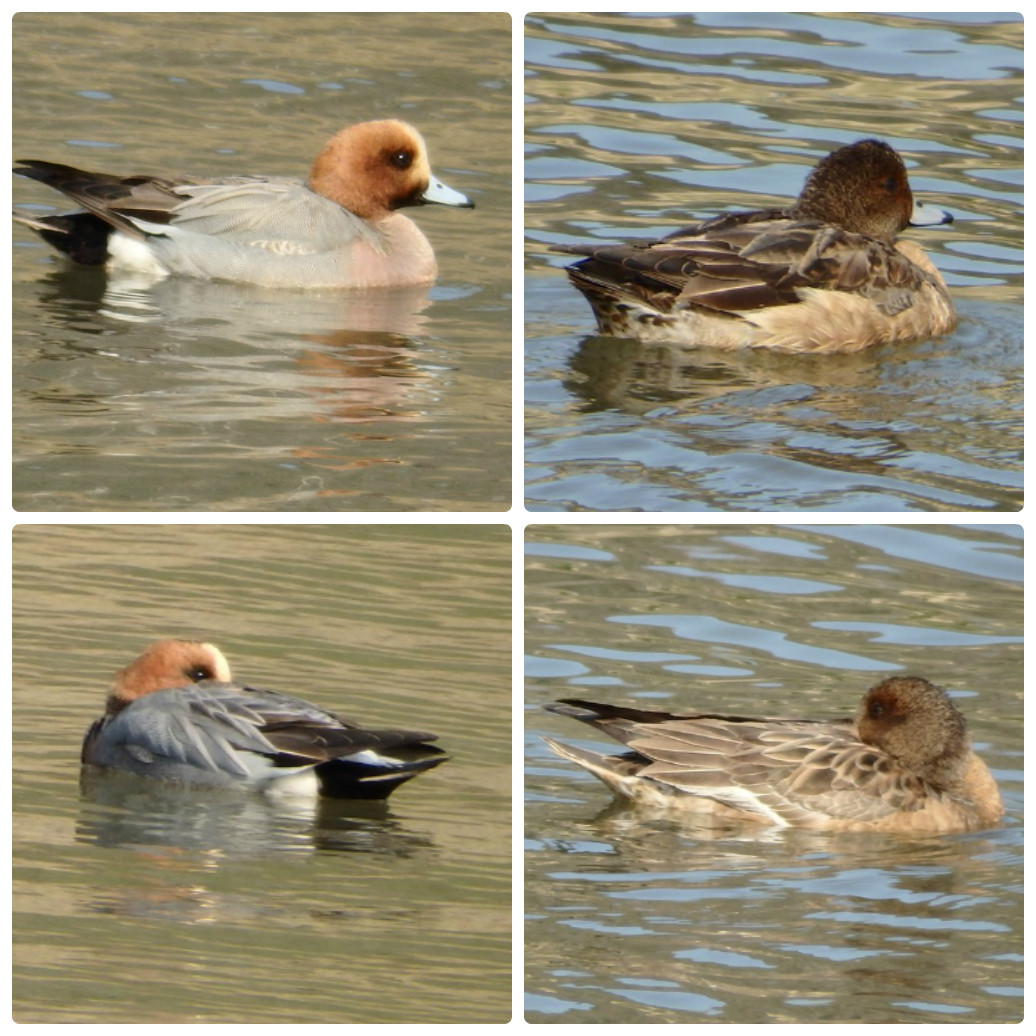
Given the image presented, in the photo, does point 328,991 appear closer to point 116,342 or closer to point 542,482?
point 542,482

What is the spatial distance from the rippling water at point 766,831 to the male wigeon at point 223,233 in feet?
5.54

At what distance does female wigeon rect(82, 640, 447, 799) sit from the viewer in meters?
7.76

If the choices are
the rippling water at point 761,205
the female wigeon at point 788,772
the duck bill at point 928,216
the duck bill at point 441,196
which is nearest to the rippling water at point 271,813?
the female wigeon at point 788,772

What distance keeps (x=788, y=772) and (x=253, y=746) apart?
214cm

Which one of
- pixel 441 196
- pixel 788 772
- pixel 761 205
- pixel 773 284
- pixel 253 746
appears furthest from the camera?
pixel 441 196

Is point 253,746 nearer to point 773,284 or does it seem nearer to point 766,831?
point 766,831

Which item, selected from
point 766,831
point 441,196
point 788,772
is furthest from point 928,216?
point 766,831

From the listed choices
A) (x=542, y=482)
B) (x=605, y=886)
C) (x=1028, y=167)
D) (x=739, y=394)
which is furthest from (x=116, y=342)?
(x=1028, y=167)

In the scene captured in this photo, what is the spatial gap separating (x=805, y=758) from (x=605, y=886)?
1349 mm

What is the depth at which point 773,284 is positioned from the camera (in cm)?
855

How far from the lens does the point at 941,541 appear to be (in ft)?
28.8

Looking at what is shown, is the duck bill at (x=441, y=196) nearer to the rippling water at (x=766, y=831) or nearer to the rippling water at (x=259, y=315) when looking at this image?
the rippling water at (x=259, y=315)

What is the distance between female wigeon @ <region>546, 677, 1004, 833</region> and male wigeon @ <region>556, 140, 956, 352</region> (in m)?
1.74

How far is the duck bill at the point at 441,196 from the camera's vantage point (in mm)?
9836
